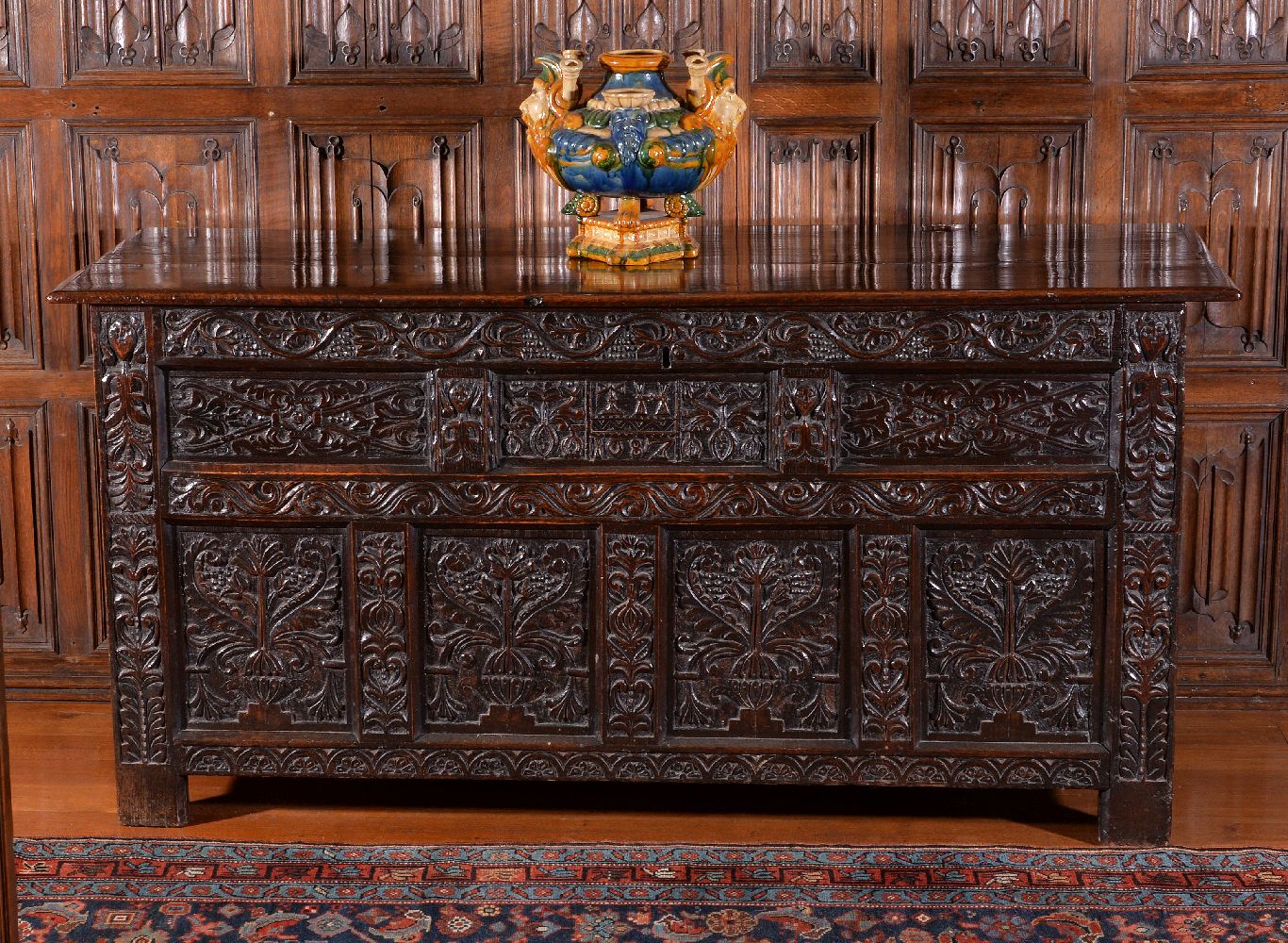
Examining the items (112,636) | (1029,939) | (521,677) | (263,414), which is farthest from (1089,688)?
(112,636)

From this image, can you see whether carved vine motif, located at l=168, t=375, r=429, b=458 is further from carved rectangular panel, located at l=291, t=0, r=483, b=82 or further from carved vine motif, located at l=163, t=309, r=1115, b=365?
carved rectangular panel, located at l=291, t=0, r=483, b=82

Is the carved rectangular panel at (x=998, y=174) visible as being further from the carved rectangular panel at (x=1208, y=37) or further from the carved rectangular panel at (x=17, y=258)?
the carved rectangular panel at (x=17, y=258)

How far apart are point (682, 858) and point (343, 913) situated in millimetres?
587

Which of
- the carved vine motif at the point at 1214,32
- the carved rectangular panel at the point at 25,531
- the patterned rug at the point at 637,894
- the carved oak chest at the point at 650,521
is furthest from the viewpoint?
the carved rectangular panel at the point at 25,531

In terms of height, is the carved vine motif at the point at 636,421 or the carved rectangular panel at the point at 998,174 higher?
the carved rectangular panel at the point at 998,174

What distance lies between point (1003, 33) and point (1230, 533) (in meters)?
1.17

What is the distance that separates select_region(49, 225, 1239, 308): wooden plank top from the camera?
8.89ft

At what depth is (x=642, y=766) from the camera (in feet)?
9.60

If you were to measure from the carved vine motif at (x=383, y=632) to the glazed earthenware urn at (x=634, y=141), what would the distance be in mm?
656

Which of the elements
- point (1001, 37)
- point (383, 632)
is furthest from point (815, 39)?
point (383, 632)

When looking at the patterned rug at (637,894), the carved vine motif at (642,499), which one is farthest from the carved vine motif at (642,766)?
the carved vine motif at (642,499)

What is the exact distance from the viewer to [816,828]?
9.91 ft

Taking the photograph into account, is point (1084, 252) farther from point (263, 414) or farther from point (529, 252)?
point (263, 414)

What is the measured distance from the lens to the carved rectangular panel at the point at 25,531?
3643mm
